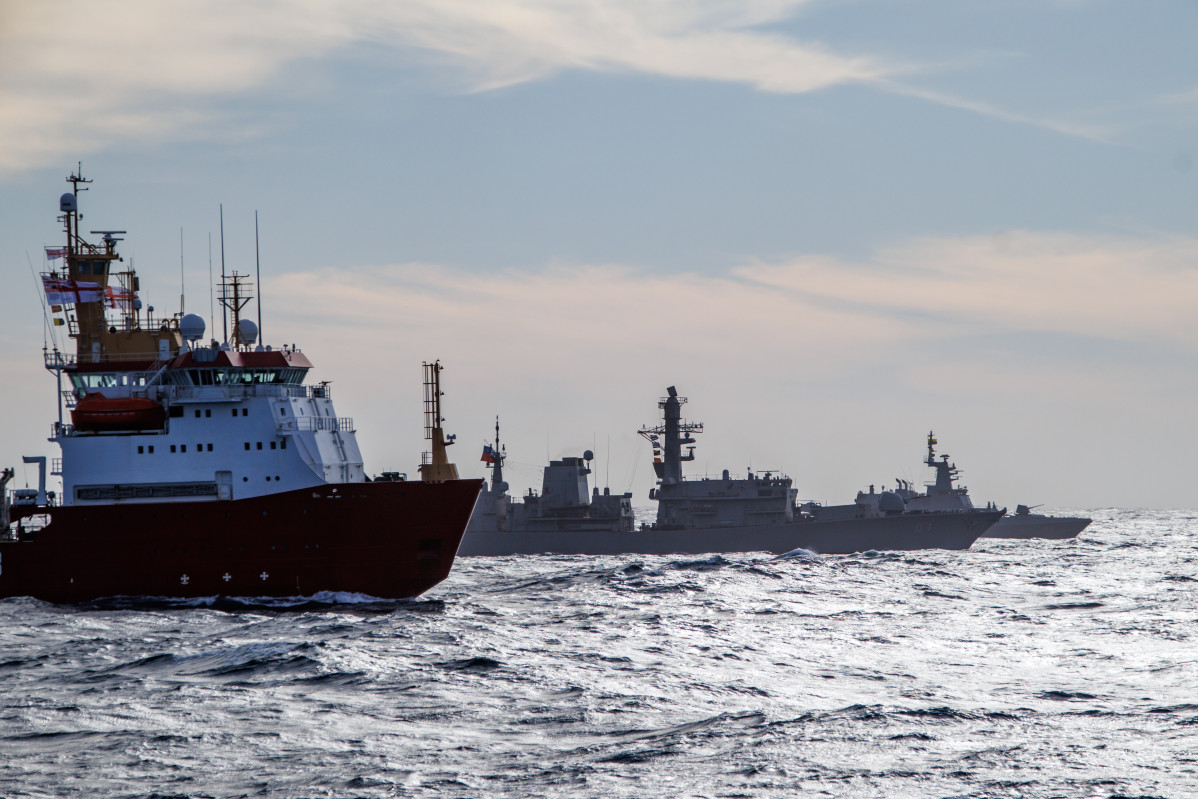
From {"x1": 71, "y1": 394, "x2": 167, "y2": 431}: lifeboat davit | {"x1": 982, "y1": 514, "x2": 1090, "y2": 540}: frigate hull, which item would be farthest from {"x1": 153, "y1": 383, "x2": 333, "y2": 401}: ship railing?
{"x1": 982, "y1": 514, "x2": 1090, "y2": 540}: frigate hull

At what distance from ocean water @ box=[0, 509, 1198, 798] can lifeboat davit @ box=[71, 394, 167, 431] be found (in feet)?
17.0

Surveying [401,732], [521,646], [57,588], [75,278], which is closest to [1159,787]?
[401,732]

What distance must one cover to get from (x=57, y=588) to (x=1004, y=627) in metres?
26.0

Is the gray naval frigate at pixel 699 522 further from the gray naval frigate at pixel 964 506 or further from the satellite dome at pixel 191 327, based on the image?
the satellite dome at pixel 191 327

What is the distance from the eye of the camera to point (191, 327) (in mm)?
35688

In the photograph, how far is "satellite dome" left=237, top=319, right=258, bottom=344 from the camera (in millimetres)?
37812

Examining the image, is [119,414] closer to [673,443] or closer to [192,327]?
[192,327]

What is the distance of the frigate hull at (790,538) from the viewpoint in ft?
228

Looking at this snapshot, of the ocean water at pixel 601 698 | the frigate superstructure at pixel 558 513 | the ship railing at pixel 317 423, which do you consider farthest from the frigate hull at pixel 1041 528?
the ship railing at pixel 317 423

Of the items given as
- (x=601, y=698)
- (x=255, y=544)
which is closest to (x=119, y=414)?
(x=255, y=544)

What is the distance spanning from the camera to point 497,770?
48.0ft

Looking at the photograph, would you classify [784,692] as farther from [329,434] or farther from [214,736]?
[329,434]

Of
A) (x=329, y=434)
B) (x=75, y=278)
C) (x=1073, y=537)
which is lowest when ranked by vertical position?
(x=1073, y=537)

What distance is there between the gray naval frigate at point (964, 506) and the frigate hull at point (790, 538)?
4940 millimetres
